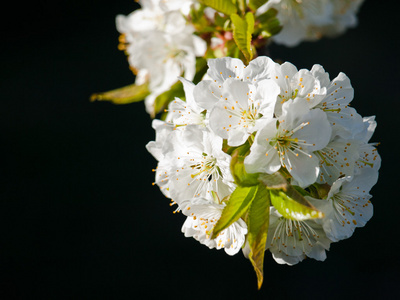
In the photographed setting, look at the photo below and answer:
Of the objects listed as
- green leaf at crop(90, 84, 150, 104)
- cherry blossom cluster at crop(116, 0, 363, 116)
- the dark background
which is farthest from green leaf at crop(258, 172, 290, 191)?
the dark background

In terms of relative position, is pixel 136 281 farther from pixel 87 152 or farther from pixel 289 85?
pixel 289 85

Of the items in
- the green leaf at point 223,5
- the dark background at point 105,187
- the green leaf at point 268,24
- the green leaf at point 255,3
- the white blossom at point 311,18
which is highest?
the green leaf at point 223,5

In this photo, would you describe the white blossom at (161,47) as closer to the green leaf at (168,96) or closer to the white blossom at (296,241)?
the green leaf at (168,96)

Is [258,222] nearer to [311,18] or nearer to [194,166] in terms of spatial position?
[194,166]

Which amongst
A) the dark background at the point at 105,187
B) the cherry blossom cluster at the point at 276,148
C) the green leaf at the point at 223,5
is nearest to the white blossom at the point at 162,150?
the cherry blossom cluster at the point at 276,148

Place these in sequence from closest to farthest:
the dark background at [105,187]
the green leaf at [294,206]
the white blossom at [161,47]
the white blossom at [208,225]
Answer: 1. the green leaf at [294,206]
2. the white blossom at [208,225]
3. the white blossom at [161,47]
4. the dark background at [105,187]

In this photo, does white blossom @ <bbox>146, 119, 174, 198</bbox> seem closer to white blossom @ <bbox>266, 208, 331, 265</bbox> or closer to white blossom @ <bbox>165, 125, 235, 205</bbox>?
white blossom @ <bbox>165, 125, 235, 205</bbox>
